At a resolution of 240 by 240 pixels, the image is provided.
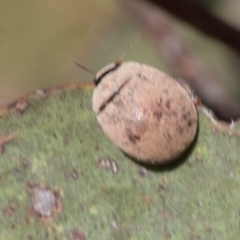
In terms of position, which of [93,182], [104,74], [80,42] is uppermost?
[104,74]

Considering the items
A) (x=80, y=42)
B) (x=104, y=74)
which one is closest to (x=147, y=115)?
(x=104, y=74)

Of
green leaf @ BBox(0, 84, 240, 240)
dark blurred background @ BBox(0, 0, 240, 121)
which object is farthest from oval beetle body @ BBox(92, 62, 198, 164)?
dark blurred background @ BBox(0, 0, 240, 121)

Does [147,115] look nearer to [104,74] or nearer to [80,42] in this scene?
[104,74]

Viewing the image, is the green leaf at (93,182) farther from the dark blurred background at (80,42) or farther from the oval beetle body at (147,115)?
the dark blurred background at (80,42)

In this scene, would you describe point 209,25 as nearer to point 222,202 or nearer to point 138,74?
point 138,74

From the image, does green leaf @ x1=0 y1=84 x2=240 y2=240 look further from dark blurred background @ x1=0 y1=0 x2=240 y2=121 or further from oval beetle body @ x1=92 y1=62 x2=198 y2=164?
→ dark blurred background @ x1=0 y1=0 x2=240 y2=121
